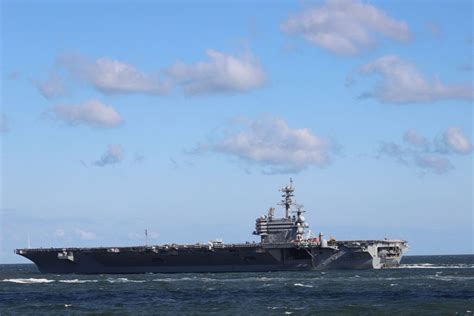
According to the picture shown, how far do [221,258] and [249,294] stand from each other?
68.1 ft

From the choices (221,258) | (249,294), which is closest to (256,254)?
(221,258)

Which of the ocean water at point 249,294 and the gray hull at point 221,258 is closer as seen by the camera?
the ocean water at point 249,294

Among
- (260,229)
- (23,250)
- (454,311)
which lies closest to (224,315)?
(454,311)

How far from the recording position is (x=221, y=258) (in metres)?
75.1

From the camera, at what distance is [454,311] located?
4341 cm

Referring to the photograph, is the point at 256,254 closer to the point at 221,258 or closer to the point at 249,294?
the point at 221,258

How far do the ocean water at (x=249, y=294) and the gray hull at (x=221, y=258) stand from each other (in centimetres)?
130

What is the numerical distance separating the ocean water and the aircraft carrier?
1360 millimetres

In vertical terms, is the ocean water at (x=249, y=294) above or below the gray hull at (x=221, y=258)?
A: below

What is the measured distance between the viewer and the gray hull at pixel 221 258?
72.9m

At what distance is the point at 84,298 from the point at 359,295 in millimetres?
17783

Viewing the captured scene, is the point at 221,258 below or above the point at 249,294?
above

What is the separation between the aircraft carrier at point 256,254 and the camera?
239 feet

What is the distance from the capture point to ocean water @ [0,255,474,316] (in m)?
46.1
